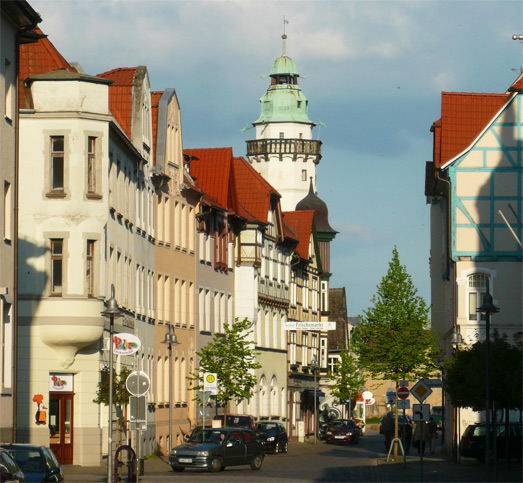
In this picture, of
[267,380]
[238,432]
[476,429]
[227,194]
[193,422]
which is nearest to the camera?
[238,432]

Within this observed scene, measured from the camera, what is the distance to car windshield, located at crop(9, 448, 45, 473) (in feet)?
73.9

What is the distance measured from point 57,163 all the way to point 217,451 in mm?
10233

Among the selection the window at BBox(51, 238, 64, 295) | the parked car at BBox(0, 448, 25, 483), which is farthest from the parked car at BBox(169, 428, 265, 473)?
the parked car at BBox(0, 448, 25, 483)

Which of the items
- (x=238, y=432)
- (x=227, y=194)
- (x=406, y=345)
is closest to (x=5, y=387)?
(x=238, y=432)

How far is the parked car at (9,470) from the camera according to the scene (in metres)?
20.1

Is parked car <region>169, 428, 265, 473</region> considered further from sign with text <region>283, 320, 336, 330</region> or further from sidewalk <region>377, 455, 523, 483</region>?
sign with text <region>283, 320, 336, 330</region>

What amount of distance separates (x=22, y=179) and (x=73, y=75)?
3.57 meters

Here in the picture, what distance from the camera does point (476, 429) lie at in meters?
45.5

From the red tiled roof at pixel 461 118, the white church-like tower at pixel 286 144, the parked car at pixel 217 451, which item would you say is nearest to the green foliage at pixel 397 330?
the red tiled roof at pixel 461 118

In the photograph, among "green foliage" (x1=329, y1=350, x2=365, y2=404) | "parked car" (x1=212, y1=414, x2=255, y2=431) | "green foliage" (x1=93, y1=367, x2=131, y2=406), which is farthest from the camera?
"green foliage" (x1=329, y1=350, x2=365, y2=404)

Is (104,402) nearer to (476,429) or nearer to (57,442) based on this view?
(57,442)

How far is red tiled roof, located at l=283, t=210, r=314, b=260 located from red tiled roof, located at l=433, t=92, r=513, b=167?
106 feet

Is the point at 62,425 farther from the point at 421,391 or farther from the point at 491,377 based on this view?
the point at 491,377

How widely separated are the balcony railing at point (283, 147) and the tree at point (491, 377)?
97.4 meters
